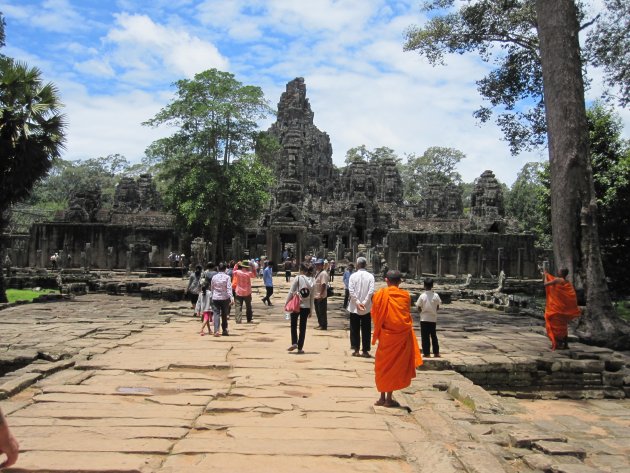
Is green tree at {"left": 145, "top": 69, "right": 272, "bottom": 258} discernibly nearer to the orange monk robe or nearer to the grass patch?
the grass patch

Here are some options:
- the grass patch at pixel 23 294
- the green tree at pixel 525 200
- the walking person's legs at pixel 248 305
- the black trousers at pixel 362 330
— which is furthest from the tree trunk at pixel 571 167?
the green tree at pixel 525 200

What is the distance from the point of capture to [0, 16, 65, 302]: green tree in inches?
551

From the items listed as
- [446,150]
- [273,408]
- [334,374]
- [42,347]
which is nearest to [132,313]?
[42,347]

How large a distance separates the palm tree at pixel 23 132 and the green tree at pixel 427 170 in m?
52.2

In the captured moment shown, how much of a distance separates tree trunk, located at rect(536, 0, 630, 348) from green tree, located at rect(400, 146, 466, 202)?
173ft

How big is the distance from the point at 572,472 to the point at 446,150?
6585cm

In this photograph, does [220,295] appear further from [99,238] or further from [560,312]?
[99,238]

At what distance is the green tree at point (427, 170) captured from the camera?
66.5 m

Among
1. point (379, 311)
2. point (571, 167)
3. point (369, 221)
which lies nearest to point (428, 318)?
point (379, 311)

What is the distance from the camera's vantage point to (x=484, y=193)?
4103cm

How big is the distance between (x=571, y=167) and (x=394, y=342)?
738 centimetres

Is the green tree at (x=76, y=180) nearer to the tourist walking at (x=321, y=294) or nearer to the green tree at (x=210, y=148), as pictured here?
the green tree at (x=210, y=148)

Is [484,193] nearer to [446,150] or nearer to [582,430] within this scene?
[446,150]

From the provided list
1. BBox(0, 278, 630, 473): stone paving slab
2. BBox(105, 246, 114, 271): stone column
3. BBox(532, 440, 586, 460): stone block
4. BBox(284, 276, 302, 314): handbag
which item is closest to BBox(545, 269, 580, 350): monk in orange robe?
BBox(0, 278, 630, 473): stone paving slab
